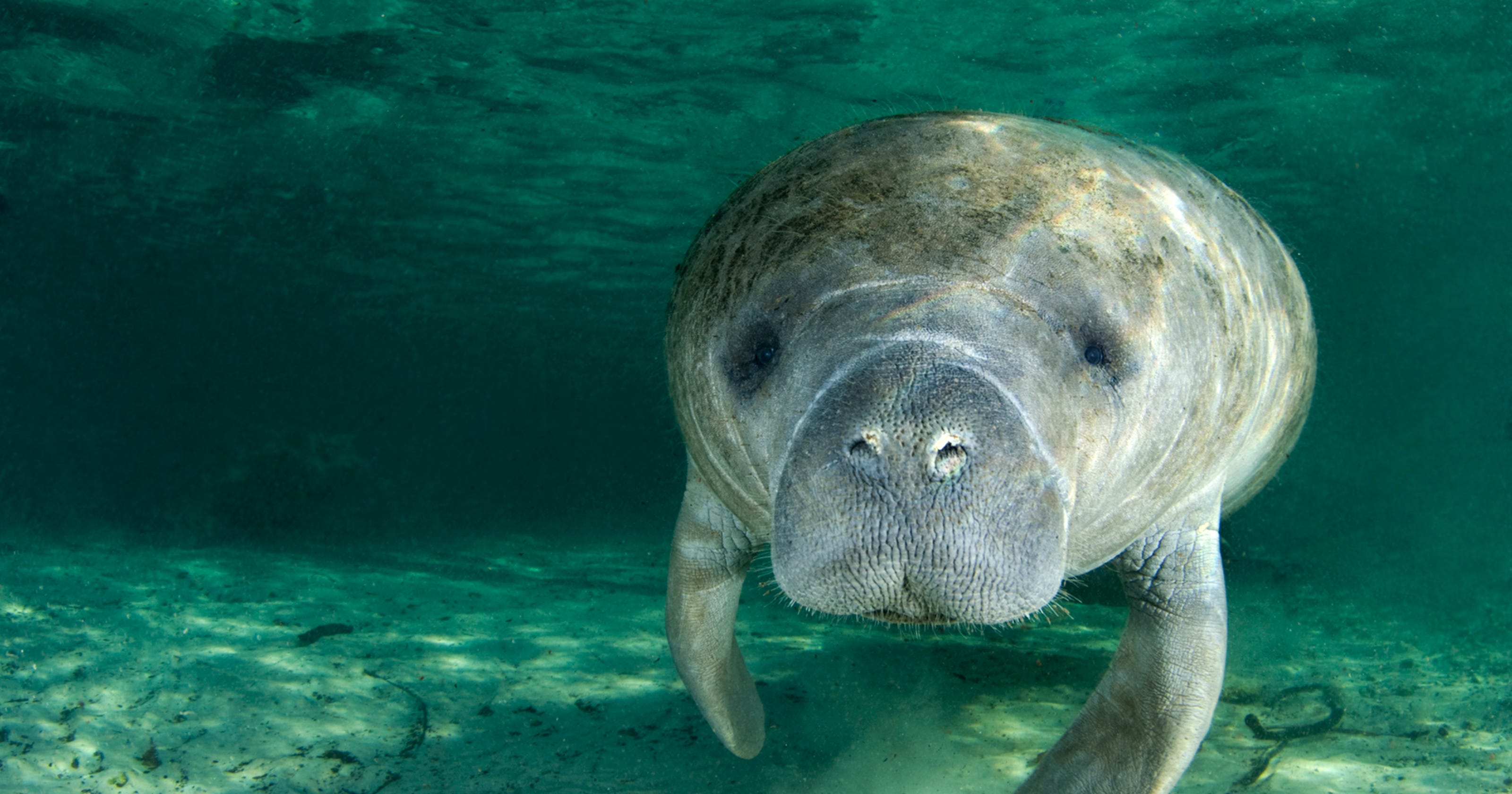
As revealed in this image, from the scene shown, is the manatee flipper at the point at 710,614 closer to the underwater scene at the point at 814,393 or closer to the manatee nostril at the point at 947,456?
the underwater scene at the point at 814,393

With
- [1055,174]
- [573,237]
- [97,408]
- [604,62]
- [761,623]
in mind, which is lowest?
[97,408]

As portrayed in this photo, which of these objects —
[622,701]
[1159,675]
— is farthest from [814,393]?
[622,701]

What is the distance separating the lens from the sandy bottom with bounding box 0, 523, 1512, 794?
4113 mm

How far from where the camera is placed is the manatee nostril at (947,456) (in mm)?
1584

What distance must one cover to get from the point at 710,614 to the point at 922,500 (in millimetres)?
2291

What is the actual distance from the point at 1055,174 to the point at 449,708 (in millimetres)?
4520

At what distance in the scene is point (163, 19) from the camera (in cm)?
1177

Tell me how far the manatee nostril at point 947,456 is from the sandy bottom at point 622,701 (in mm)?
2769

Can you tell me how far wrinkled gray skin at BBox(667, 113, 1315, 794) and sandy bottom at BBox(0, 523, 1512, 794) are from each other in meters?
1.04

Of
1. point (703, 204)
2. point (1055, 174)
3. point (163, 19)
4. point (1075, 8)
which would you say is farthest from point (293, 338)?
point (1055, 174)

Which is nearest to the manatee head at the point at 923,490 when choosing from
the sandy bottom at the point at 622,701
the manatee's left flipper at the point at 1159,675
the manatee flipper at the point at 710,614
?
the manatee's left flipper at the point at 1159,675

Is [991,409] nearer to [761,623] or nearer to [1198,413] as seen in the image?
[1198,413]

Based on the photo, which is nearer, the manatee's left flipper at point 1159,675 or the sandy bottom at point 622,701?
the manatee's left flipper at point 1159,675

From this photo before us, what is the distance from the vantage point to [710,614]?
3717 mm
